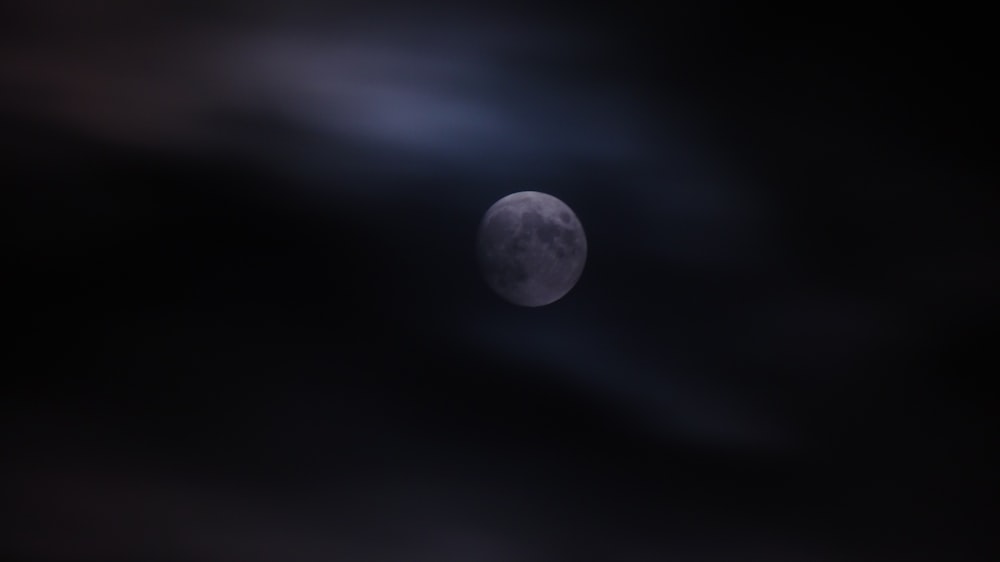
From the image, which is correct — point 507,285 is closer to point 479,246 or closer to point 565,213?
point 479,246

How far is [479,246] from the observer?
15.0ft

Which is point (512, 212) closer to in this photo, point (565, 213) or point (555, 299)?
point (565, 213)

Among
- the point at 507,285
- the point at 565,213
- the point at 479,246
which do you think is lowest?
the point at 507,285

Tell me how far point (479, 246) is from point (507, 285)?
0.41m

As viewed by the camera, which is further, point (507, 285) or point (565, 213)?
point (565, 213)

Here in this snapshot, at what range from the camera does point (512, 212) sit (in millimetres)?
4543

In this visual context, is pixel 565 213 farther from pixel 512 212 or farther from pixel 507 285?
pixel 507 285

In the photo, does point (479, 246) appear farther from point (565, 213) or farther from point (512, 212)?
point (565, 213)

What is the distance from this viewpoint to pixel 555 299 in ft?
15.1

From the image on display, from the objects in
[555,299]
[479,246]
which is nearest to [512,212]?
[479,246]

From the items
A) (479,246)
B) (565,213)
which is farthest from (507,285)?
(565,213)

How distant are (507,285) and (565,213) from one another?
29.7 inches

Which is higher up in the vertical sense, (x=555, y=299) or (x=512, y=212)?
(x=512, y=212)

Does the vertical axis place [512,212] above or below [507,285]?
above
